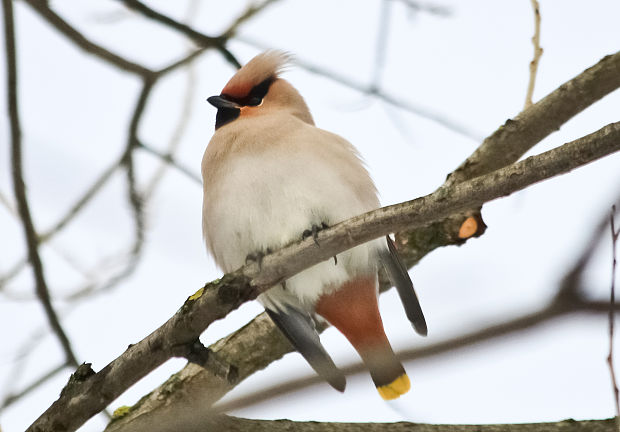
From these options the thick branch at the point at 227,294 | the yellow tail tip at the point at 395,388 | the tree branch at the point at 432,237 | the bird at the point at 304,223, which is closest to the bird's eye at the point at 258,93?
the bird at the point at 304,223

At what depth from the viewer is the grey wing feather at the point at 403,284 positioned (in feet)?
11.3

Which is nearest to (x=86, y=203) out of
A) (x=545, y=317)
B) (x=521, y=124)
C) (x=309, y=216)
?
(x=309, y=216)

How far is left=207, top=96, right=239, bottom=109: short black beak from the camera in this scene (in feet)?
13.8

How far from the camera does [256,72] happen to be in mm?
4383

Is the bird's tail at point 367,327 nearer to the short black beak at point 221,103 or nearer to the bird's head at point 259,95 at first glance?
the bird's head at point 259,95

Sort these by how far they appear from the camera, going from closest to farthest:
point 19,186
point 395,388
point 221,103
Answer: point 19,186 < point 395,388 < point 221,103

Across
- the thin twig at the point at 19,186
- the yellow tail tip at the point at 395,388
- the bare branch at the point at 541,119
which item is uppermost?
the thin twig at the point at 19,186

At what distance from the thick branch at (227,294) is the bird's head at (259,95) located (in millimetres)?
1628

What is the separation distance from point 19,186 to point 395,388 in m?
1.87

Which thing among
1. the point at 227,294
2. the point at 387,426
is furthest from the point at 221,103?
the point at 387,426

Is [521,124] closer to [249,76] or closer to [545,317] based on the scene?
[249,76]

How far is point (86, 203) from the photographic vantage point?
4016mm

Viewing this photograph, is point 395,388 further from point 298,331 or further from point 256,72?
point 256,72

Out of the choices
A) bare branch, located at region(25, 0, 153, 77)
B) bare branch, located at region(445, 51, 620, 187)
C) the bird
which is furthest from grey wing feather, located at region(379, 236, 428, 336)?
bare branch, located at region(25, 0, 153, 77)
